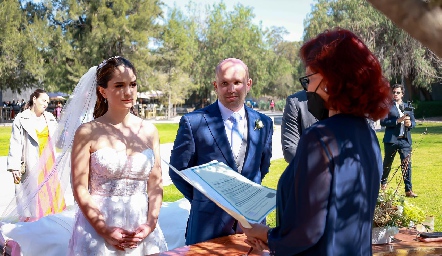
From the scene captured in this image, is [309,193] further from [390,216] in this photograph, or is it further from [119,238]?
[119,238]

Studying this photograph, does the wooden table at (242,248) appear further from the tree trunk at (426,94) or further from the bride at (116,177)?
the tree trunk at (426,94)

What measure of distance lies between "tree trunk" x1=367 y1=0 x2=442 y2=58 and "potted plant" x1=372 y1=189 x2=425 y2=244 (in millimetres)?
1943

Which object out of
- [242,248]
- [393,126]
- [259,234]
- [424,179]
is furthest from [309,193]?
[424,179]

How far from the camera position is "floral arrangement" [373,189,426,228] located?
142 inches

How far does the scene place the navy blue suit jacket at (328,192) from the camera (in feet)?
6.89

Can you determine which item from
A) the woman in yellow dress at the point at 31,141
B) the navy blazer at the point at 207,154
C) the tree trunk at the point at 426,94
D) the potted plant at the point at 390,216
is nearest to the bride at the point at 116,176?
the navy blazer at the point at 207,154

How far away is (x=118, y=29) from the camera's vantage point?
1980 inches

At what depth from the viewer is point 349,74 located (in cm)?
218

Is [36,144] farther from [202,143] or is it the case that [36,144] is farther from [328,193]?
[328,193]

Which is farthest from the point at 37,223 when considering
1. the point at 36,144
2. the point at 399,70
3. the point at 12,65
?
the point at 12,65

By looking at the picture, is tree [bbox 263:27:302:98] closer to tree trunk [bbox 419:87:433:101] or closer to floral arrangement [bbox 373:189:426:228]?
tree trunk [bbox 419:87:433:101]

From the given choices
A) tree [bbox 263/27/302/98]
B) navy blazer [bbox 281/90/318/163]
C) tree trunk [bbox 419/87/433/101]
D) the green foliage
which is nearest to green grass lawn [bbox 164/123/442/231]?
navy blazer [bbox 281/90/318/163]

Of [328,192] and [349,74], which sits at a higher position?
[349,74]

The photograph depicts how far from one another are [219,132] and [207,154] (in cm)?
16
